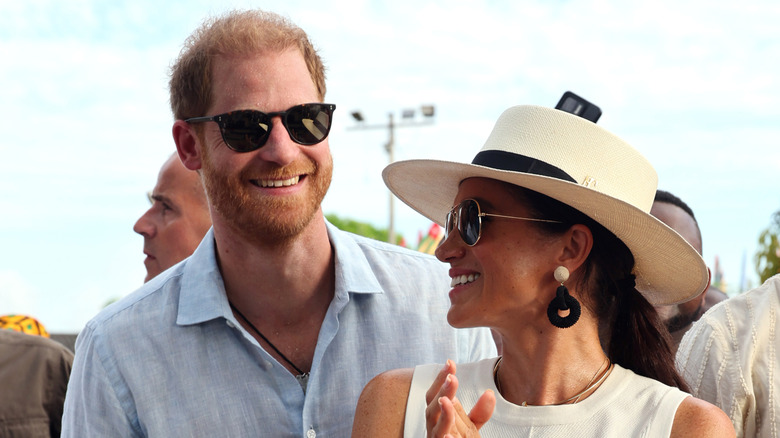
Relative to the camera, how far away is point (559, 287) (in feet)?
9.29

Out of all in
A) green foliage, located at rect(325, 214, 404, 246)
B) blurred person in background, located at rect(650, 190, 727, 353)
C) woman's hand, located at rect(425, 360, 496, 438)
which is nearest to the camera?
woman's hand, located at rect(425, 360, 496, 438)

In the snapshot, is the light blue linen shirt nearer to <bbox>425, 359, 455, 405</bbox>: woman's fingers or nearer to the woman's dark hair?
the woman's dark hair

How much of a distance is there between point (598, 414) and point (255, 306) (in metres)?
1.42

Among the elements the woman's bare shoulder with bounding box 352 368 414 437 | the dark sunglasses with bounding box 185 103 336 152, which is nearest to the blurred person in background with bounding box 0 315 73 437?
the dark sunglasses with bounding box 185 103 336 152

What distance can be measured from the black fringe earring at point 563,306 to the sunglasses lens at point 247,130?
4.23ft

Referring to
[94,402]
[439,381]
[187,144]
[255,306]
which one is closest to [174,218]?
[187,144]

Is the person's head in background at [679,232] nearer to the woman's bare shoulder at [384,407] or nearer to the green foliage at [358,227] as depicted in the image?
the woman's bare shoulder at [384,407]

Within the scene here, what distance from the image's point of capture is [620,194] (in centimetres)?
287

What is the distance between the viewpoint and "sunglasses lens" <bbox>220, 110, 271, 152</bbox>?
340 cm

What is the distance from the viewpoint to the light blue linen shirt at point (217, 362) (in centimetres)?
334

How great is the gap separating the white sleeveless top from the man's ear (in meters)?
1.44

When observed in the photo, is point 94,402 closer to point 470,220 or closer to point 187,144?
point 187,144

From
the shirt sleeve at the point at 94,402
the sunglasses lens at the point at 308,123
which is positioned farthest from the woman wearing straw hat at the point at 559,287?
the shirt sleeve at the point at 94,402

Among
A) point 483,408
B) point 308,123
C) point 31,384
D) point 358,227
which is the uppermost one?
point 308,123
